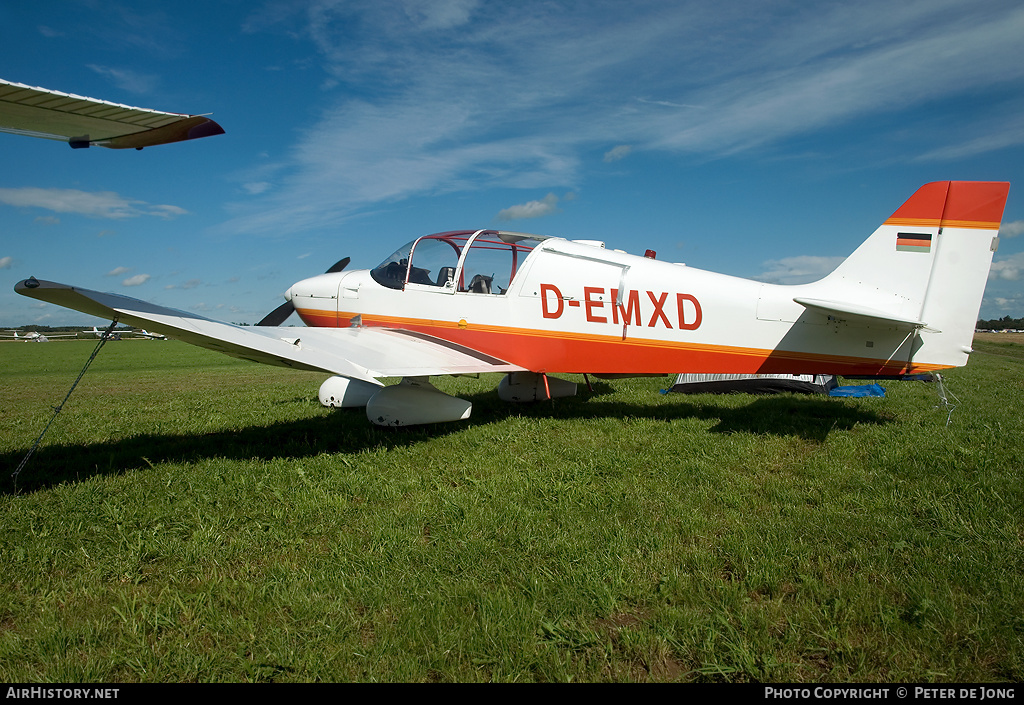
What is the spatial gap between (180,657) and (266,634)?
0.33 meters

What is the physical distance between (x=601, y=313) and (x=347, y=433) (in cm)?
323

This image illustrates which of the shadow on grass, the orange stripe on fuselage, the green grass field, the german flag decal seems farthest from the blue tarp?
the german flag decal

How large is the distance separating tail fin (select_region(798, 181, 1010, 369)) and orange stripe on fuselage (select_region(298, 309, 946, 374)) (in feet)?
1.20

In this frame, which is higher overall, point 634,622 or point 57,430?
point 634,622

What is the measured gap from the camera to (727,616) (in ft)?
7.75

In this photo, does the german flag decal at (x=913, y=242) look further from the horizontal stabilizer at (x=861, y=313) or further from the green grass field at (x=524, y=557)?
the green grass field at (x=524, y=557)

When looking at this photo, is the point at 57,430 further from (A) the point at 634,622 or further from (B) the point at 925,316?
(B) the point at 925,316

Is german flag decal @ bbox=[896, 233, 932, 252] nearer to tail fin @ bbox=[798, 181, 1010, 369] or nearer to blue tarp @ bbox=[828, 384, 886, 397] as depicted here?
tail fin @ bbox=[798, 181, 1010, 369]

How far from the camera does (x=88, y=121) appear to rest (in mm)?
4547

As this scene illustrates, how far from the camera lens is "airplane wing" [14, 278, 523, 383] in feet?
12.8

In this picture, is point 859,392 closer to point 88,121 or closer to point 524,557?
point 524,557

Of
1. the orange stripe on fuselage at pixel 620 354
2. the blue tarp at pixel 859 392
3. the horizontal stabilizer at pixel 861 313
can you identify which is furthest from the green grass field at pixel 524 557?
the blue tarp at pixel 859 392

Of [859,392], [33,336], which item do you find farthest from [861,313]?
[33,336]

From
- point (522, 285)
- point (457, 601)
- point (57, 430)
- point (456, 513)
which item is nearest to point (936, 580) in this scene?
point (457, 601)
